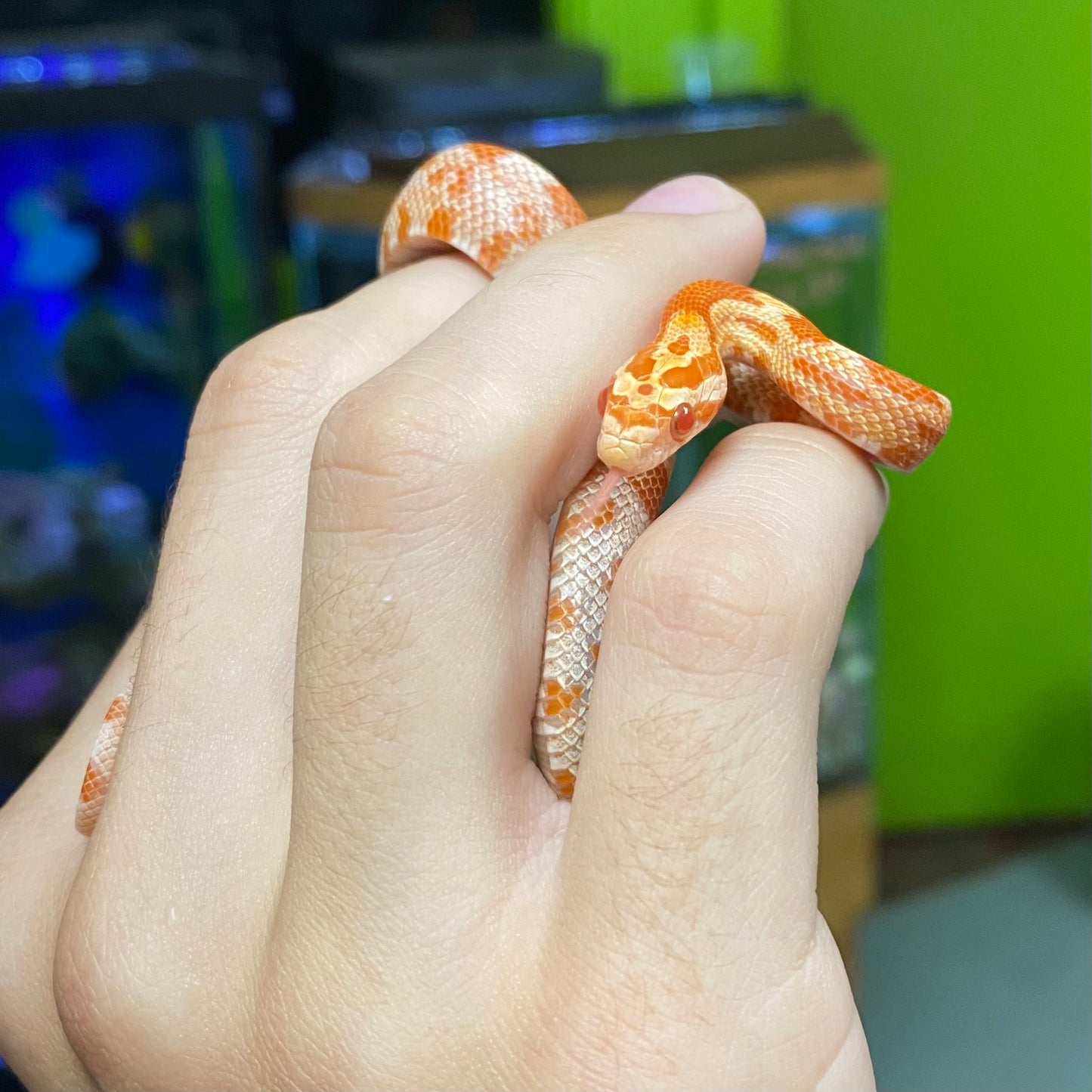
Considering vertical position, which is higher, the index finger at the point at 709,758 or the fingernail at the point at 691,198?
the fingernail at the point at 691,198

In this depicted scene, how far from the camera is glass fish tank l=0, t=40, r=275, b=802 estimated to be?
2490 mm

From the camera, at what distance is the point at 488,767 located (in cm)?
75

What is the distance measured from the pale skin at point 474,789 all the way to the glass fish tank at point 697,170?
4.14ft

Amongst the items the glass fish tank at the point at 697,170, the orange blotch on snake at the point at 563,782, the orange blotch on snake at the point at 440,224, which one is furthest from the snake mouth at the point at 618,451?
the glass fish tank at the point at 697,170

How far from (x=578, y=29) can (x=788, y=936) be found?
2596 millimetres

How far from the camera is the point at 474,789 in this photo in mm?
741

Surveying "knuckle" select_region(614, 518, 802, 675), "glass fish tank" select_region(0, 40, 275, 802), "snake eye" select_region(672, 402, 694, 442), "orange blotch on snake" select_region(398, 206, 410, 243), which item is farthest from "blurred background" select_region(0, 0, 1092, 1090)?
"knuckle" select_region(614, 518, 802, 675)

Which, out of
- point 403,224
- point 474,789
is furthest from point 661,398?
point 403,224

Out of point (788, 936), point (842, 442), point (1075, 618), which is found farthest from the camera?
point (1075, 618)

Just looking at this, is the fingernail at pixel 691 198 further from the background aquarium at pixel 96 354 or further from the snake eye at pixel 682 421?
the background aquarium at pixel 96 354

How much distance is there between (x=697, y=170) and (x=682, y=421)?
1.28 meters

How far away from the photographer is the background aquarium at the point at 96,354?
254cm

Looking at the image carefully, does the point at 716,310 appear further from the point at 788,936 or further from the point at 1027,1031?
the point at 1027,1031

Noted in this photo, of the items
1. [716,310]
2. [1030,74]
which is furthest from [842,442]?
[1030,74]
